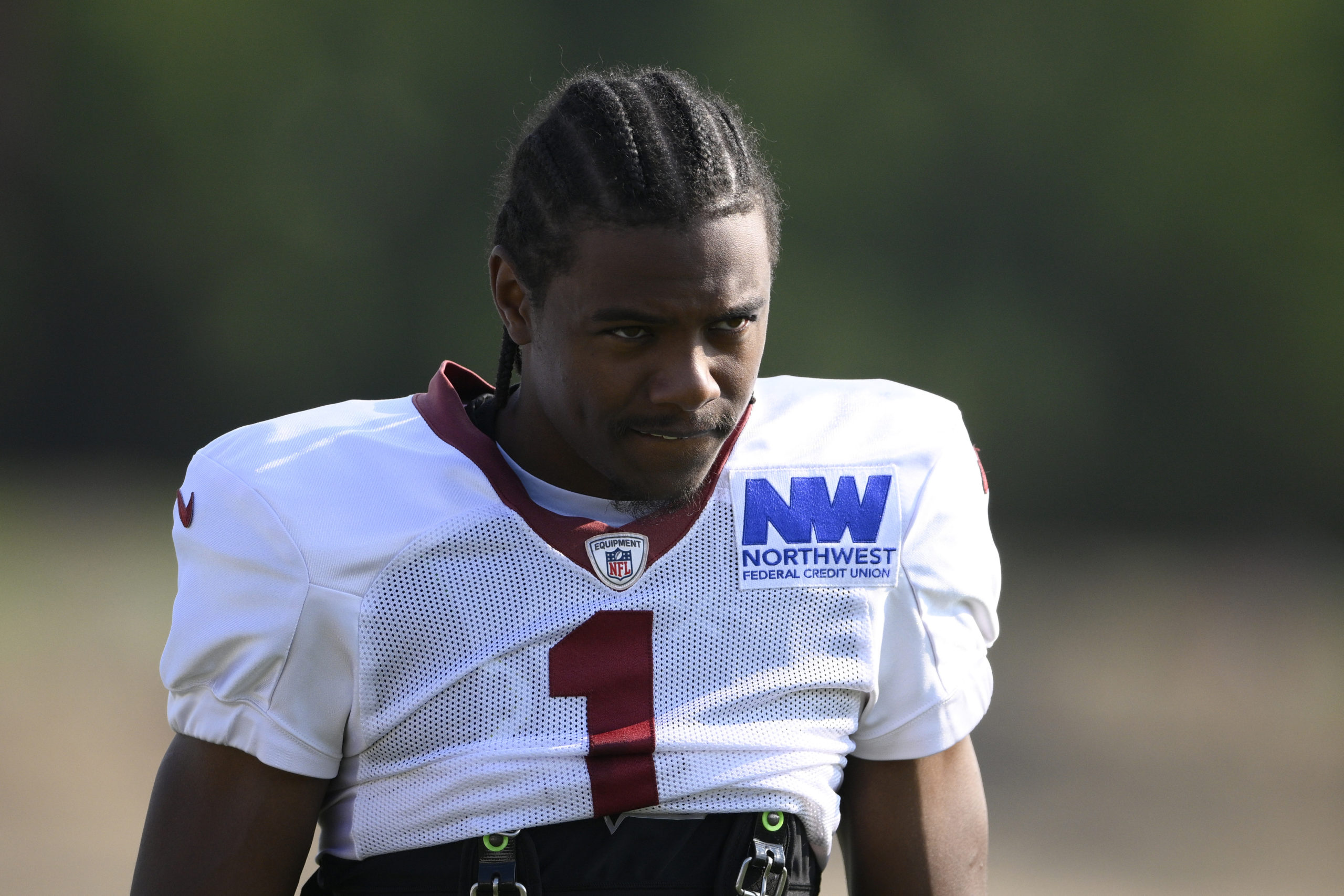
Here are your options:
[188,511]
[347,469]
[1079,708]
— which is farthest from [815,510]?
[1079,708]

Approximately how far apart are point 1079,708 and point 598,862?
3864 mm

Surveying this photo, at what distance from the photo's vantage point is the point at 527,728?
4.52 feet

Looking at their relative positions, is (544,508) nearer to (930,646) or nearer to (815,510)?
(815,510)

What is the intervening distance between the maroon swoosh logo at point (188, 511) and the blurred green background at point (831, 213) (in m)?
5.17

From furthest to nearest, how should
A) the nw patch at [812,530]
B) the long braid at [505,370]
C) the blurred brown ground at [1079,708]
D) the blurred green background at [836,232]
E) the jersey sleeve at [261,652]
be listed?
the blurred green background at [836,232], the blurred brown ground at [1079,708], the long braid at [505,370], the nw patch at [812,530], the jersey sleeve at [261,652]

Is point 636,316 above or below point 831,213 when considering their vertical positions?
above

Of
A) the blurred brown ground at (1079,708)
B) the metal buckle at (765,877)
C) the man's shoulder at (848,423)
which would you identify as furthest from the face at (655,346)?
the blurred brown ground at (1079,708)

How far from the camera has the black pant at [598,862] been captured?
1.36 meters

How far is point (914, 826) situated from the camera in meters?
1.50

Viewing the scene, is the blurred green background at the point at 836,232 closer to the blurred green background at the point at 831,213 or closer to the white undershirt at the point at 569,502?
the blurred green background at the point at 831,213

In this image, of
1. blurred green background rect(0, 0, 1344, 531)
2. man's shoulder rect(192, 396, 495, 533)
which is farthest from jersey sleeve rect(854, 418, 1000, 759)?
blurred green background rect(0, 0, 1344, 531)

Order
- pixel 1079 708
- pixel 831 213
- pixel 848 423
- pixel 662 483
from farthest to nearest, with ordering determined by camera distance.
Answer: pixel 831 213 → pixel 1079 708 → pixel 848 423 → pixel 662 483

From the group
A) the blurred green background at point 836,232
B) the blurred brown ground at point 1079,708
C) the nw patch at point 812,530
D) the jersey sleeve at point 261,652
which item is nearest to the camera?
the jersey sleeve at point 261,652

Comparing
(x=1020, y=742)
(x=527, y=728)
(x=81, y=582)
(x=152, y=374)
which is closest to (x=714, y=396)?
(x=527, y=728)
